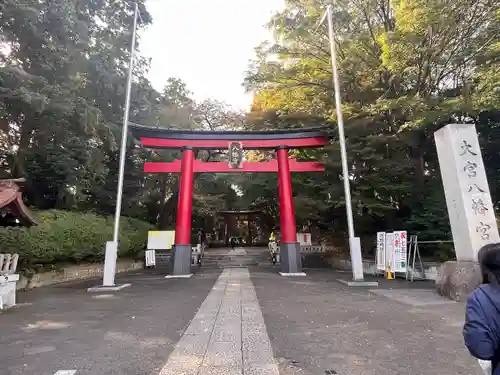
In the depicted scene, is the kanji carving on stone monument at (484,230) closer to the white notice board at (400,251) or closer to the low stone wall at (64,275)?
the white notice board at (400,251)

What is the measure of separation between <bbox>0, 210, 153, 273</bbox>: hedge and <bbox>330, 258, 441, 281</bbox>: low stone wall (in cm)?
1153

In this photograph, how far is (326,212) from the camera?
18922 millimetres

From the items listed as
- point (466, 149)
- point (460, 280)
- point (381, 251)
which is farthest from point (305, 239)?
point (460, 280)

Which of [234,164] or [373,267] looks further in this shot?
[373,267]

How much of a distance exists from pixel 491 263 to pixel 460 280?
7.27 m

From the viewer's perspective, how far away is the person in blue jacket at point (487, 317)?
1.78 metres

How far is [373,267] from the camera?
608 inches

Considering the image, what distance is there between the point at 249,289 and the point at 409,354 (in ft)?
20.7

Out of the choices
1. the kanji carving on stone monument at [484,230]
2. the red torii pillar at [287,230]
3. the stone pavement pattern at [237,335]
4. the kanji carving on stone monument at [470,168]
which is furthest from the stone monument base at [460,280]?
the red torii pillar at [287,230]

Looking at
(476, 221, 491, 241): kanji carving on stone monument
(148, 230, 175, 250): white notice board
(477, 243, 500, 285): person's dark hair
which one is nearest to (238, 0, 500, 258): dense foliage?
(476, 221, 491, 241): kanji carving on stone monument

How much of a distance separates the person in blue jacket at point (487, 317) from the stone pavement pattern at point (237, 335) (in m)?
2.21

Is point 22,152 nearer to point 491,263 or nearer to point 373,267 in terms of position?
point 373,267

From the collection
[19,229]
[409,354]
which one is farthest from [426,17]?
[19,229]

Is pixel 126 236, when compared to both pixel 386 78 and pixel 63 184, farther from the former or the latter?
pixel 386 78
